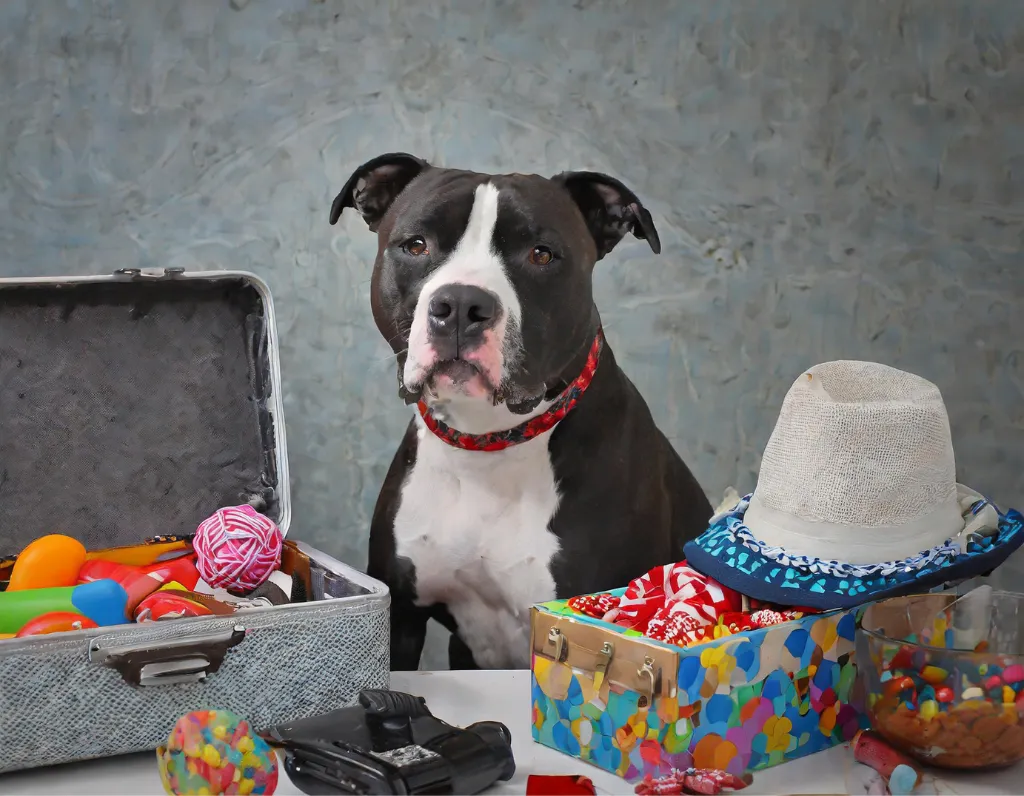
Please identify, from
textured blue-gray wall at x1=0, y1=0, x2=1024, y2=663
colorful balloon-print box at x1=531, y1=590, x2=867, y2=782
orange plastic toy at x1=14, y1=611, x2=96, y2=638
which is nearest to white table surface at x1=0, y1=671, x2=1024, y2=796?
colorful balloon-print box at x1=531, y1=590, x2=867, y2=782

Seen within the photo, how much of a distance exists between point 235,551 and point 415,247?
0.49m

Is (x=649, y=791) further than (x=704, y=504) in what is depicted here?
No

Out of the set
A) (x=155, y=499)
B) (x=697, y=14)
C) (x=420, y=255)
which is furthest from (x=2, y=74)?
(x=697, y=14)

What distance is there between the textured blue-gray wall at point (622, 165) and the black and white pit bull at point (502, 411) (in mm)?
645

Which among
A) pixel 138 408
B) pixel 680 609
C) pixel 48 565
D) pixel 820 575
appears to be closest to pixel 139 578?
pixel 48 565

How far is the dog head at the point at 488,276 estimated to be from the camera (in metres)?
1.52

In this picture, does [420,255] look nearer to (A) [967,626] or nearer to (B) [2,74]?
(A) [967,626]

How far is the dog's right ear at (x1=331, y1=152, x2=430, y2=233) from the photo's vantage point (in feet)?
5.71

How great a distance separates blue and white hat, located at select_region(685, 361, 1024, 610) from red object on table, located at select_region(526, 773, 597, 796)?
0.91ft

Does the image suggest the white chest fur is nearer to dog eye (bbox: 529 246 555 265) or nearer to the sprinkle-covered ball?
dog eye (bbox: 529 246 555 265)

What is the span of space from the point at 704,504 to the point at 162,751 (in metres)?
1.18

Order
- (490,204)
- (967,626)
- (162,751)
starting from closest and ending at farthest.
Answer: (162,751) < (967,626) < (490,204)

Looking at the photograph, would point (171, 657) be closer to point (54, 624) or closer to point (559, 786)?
point (54, 624)

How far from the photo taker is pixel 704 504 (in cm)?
206
